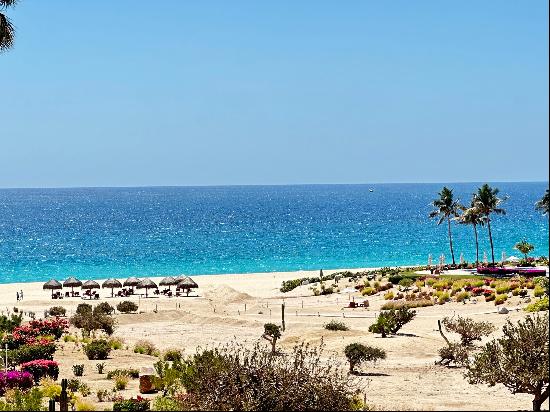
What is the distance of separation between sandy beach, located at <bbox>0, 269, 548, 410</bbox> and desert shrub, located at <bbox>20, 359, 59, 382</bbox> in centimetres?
79

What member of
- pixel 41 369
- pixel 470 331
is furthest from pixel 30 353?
pixel 470 331

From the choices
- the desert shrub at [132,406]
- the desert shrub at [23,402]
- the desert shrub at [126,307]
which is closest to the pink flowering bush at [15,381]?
the desert shrub at [23,402]

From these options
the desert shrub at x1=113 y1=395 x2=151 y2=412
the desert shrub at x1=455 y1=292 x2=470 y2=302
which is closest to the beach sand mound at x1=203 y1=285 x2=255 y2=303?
the desert shrub at x1=455 y1=292 x2=470 y2=302

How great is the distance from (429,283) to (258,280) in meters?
27.2

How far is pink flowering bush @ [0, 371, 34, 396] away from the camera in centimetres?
2402

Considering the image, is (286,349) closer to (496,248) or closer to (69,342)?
(69,342)

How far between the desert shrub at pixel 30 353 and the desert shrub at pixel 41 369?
7.48 ft

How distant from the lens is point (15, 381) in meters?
24.2

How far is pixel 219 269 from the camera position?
98.9 m

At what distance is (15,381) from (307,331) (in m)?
17.0

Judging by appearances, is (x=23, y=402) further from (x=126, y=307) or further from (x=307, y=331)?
(x=126, y=307)

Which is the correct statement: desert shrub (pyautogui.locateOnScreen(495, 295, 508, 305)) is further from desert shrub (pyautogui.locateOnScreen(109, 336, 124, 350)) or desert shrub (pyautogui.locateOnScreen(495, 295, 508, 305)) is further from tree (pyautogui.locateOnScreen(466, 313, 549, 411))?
tree (pyautogui.locateOnScreen(466, 313, 549, 411))

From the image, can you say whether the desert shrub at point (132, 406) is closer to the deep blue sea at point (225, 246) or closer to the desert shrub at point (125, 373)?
the desert shrub at point (125, 373)

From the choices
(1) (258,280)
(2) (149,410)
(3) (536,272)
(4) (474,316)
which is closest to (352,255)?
(1) (258,280)
